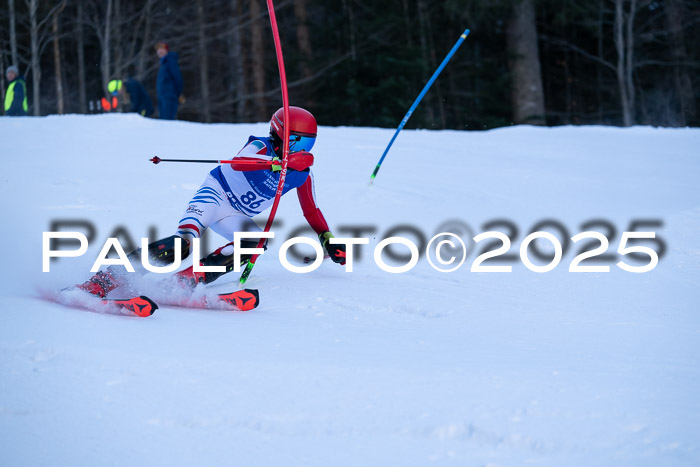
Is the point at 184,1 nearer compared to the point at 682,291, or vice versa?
the point at 682,291

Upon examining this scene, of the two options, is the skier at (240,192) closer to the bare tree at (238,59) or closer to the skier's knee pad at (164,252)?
the skier's knee pad at (164,252)

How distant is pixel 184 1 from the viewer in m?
26.0

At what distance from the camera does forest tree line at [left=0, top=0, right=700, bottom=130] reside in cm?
1861

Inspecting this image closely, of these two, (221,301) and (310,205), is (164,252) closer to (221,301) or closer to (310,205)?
(221,301)

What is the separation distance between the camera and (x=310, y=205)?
199 inches

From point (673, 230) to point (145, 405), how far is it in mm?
5237

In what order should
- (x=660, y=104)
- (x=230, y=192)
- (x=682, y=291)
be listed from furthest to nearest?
(x=660, y=104) < (x=682, y=291) < (x=230, y=192)

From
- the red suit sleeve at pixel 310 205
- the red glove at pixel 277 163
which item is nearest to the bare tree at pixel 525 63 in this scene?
the red suit sleeve at pixel 310 205

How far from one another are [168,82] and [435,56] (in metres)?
11.2

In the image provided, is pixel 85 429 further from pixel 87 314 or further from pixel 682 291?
pixel 682 291

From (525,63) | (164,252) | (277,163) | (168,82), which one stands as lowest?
(164,252)

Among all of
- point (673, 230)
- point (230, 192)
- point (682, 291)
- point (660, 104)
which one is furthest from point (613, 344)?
point (660, 104)

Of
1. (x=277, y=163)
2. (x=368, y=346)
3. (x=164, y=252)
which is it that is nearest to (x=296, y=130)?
(x=277, y=163)

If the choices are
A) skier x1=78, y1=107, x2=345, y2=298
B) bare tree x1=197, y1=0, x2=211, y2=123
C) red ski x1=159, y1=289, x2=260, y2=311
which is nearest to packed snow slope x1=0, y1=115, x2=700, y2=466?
red ski x1=159, y1=289, x2=260, y2=311
